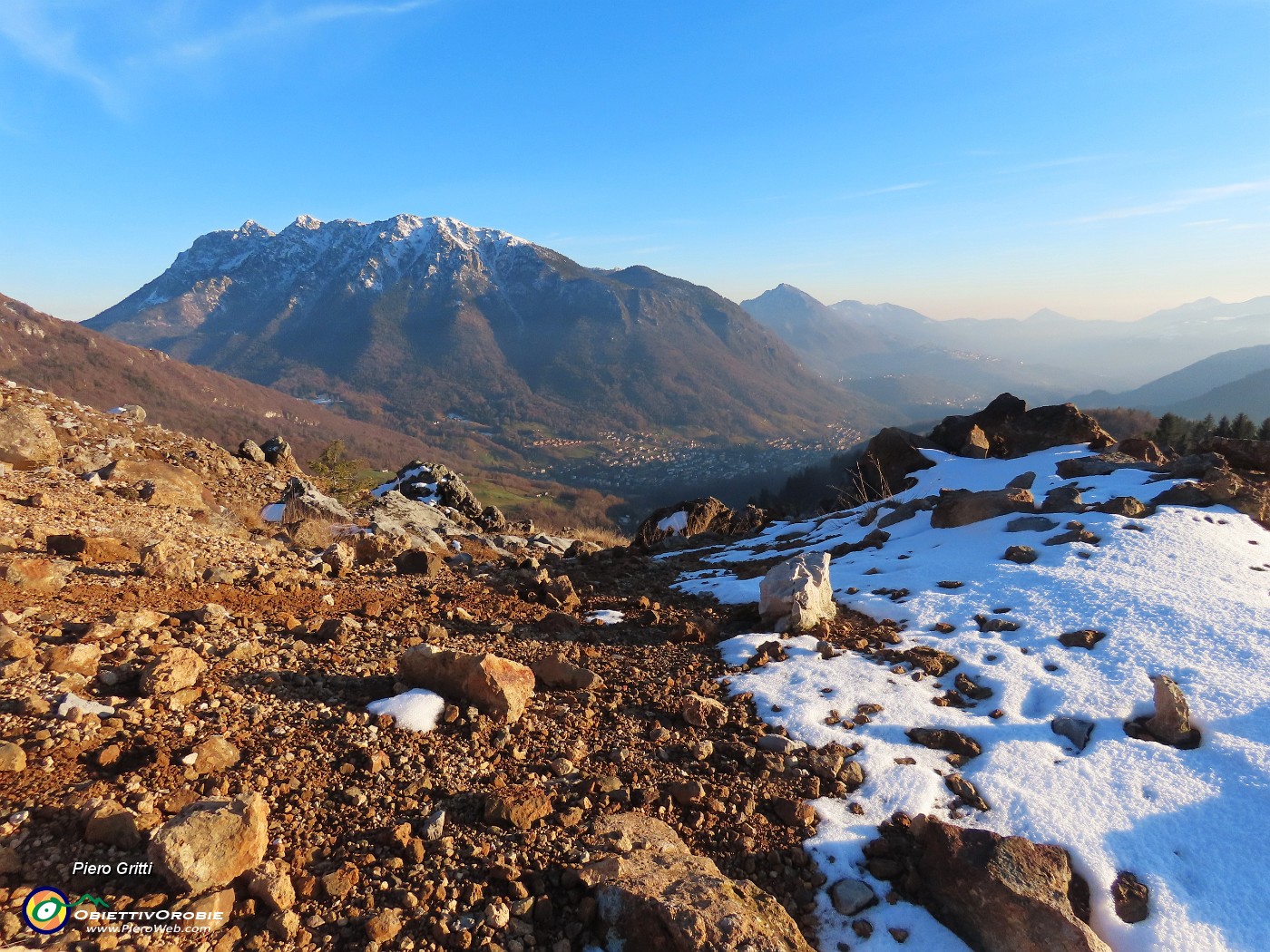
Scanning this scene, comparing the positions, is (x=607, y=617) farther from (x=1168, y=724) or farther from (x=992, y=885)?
(x=1168, y=724)

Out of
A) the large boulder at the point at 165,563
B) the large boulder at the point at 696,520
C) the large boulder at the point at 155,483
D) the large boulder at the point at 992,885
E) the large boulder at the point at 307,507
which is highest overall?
the large boulder at the point at 155,483

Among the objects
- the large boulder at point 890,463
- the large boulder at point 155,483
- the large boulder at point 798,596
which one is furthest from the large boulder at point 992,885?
the large boulder at point 890,463

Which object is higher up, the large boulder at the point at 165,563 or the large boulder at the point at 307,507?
the large boulder at the point at 165,563

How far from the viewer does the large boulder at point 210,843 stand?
9.87 feet

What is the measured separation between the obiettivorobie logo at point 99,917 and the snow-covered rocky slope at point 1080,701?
3.36 metres

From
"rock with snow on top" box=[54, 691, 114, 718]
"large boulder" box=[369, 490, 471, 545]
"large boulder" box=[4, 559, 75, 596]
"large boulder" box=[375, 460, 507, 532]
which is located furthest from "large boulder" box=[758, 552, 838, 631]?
"large boulder" box=[375, 460, 507, 532]

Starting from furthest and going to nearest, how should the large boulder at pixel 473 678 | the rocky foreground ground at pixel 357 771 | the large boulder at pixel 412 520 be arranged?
the large boulder at pixel 412 520
the large boulder at pixel 473 678
the rocky foreground ground at pixel 357 771

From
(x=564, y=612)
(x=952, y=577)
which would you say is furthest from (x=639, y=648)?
(x=952, y=577)

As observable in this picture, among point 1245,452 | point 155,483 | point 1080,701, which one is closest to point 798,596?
point 1080,701

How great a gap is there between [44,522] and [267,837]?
6.92 metres

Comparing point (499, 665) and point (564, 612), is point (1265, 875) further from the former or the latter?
point (564, 612)

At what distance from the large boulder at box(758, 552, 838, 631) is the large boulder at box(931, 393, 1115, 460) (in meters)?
12.5

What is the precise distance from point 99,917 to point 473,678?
8.35ft

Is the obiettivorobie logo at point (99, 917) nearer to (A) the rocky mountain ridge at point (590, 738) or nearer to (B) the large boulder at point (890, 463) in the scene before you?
(A) the rocky mountain ridge at point (590, 738)
